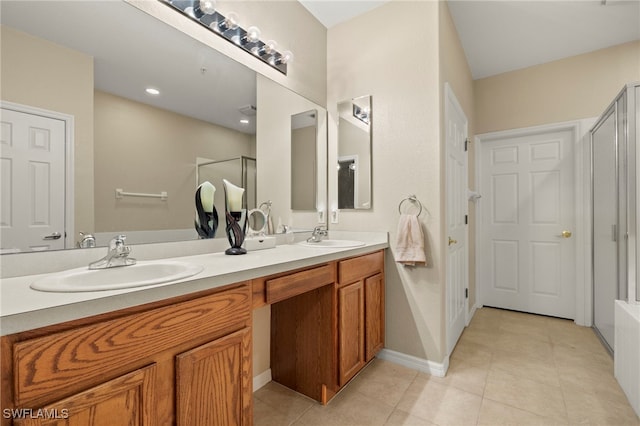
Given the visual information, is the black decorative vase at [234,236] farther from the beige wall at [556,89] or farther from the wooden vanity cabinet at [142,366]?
the beige wall at [556,89]

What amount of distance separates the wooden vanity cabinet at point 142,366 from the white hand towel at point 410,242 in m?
1.24

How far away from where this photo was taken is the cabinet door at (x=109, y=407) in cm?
62

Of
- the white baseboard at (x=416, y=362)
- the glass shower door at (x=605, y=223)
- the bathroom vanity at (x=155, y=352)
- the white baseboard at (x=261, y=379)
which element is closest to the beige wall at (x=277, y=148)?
the bathroom vanity at (x=155, y=352)

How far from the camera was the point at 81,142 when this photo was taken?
1.15 metres

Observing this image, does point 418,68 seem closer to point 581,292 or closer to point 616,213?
point 616,213

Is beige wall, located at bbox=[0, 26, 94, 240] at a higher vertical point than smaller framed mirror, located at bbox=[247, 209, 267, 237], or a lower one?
higher

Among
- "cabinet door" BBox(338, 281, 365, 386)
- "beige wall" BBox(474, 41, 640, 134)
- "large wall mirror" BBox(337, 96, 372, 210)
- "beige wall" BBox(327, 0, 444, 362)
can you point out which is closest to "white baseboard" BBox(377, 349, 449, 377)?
"beige wall" BBox(327, 0, 444, 362)

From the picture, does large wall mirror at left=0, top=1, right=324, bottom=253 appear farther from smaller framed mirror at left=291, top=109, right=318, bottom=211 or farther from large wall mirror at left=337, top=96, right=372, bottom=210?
large wall mirror at left=337, top=96, right=372, bottom=210

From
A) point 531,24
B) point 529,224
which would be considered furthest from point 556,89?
point 529,224

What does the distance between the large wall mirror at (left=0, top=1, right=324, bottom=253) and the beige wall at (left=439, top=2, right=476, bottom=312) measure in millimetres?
1442

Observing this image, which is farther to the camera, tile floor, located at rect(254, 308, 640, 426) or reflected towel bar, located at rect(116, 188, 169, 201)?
tile floor, located at rect(254, 308, 640, 426)

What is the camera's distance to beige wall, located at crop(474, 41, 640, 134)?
2682mm

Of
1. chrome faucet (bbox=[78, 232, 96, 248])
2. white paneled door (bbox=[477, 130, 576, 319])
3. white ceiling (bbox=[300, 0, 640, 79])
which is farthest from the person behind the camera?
white paneled door (bbox=[477, 130, 576, 319])

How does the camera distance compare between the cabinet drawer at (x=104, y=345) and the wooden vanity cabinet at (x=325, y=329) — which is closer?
the cabinet drawer at (x=104, y=345)
